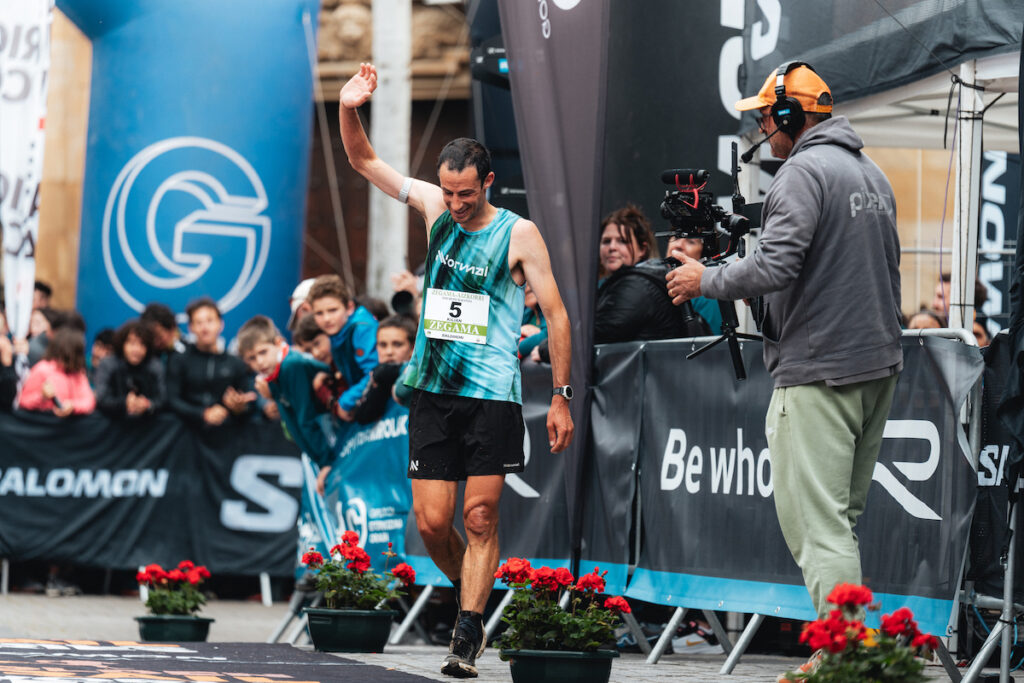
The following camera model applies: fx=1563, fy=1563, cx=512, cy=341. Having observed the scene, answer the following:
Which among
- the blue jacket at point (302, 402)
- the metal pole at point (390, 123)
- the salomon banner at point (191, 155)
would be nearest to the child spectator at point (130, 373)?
the salomon banner at point (191, 155)

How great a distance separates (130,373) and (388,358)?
4.14 metres

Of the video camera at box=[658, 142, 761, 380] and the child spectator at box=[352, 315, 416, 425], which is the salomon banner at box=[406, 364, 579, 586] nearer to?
the child spectator at box=[352, 315, 416, 425]

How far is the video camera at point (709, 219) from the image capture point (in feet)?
18.4

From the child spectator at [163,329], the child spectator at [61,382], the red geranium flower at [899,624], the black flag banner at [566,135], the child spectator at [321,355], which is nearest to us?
the red geranium flower at [899,624]

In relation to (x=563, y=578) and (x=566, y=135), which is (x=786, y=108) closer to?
(x=563, y=578)

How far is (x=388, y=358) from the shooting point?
28.8 feet

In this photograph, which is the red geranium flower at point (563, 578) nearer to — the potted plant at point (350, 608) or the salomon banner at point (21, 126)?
the potted plant at point (350, 608)

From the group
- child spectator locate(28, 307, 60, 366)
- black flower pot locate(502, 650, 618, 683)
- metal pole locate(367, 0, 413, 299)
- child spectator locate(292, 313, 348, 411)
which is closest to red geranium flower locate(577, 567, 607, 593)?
black flower pot locate(502, 650, 618, 683)

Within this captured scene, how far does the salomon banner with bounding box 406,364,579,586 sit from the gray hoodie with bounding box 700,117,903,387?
290 centimetres

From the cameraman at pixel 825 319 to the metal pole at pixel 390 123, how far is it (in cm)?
999

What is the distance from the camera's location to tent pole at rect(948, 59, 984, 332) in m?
6.52

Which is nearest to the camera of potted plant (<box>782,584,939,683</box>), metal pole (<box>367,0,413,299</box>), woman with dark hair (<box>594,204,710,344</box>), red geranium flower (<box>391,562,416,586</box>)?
potted plant (<box>782,584,939,683</box>)

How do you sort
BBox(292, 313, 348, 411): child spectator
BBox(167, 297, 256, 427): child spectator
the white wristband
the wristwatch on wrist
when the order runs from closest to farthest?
the wristwatch on wrist
the white wristband
BBox(292, 313, 348, 411): child spectator
BBox(167, 297, 256, 427): child spectator

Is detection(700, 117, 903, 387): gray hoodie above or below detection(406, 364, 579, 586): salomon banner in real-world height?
above
